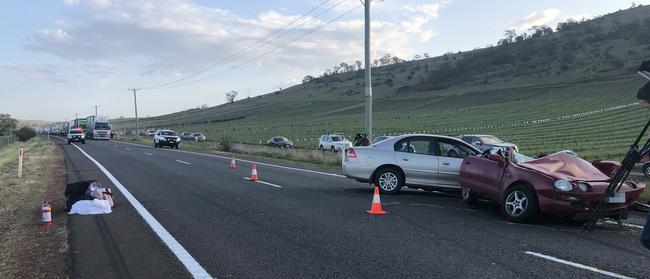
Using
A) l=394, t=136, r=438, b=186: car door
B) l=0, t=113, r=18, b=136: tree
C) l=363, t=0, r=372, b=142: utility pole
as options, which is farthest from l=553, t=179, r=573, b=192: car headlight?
l=0, t=113, r=18, b=136: tree

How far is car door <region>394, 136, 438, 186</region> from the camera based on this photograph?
12.4 metres

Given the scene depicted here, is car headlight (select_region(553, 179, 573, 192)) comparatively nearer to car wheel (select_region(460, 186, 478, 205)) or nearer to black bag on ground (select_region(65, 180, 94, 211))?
car wheel (select_region(460, 186, 478, 205))

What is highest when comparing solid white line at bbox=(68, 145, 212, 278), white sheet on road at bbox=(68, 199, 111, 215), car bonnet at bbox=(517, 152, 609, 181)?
car bonnet at bbox=(517, 152, 609, 181)

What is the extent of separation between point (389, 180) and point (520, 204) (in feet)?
13.9

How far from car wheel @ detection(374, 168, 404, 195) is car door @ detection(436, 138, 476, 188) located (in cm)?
90

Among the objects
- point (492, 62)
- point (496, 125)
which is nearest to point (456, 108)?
point (496, 125)

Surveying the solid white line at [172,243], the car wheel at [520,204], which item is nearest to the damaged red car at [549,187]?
the car wheel at [520,204]

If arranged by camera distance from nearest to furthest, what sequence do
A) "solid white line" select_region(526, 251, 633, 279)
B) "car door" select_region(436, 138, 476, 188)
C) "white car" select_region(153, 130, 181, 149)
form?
"solid white line" select_region(526, 251, 633, 279) < "car door" select_region(436, 138, 476, 188) < "white car" select_region(153, 130, 181, 149)

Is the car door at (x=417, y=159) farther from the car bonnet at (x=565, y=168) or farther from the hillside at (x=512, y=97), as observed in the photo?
the hillside at (x=512, y=97)

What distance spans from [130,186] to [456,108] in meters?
75.1

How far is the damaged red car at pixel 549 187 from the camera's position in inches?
325

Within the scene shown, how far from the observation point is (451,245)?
7.28 meters

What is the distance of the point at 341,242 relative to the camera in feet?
24.5

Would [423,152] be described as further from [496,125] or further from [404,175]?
[496,125]
